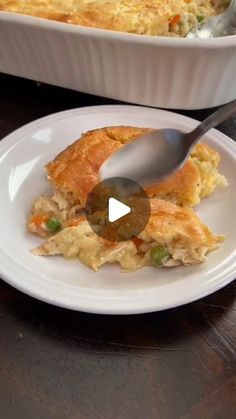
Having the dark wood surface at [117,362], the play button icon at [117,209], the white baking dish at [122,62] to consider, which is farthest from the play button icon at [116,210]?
the white baking dish at [122,62]

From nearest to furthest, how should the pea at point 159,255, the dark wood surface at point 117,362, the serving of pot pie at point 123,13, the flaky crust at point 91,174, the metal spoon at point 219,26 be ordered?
the dark wood surface at point 117,362, the pea at point 159,255, the flaky crust at point 91,174, the serving of pot pie at point 123,13, the metal spoon at point 219,26

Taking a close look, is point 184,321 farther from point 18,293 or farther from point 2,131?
point 2,131

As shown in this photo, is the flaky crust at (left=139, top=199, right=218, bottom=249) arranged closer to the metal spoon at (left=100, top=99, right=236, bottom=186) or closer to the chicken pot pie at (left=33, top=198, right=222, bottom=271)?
the chicken pot pie at (left=33, top=198, right=222, bottom=271)

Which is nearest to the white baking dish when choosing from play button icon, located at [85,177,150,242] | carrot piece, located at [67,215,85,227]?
play button icon, located at [85,177,150,242]

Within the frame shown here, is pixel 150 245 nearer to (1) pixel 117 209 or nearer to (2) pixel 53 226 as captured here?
(1) pixel 117 209

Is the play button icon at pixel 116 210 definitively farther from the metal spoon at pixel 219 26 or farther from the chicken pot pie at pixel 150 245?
the metal spoon at pixel 219 26

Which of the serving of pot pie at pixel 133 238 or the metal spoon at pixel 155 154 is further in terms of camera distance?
the metal spoon at pixel 155 154
